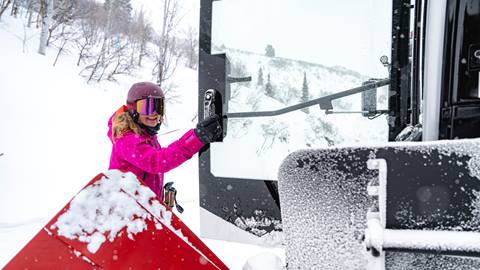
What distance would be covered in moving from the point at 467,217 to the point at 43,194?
7.32 meters

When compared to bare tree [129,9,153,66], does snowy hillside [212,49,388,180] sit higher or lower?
lower

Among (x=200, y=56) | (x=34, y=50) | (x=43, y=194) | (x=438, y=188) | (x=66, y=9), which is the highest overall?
(x=66, y=9)

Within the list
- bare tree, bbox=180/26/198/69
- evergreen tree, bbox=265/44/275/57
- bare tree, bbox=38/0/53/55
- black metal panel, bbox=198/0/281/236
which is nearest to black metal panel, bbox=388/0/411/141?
evergreen tree, bbox=265/44/275/57

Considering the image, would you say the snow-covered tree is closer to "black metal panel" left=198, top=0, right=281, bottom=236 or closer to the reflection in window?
the reflection in window

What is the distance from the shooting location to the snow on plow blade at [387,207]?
2.56 ft

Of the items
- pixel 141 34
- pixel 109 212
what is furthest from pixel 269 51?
pixel 141 34

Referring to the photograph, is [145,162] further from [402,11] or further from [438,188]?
[438,188]

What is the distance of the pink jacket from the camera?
245 cm

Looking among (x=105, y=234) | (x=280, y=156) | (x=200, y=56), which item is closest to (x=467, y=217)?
(x=105, y=234)

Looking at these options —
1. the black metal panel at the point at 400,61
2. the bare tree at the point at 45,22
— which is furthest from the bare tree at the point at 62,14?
the black metal panel at the point at 400,61

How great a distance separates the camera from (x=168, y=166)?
2.47 meters

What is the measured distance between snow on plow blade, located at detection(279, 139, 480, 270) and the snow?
2.13 ft

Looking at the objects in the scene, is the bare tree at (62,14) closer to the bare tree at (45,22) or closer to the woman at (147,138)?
the bare tree at (45,22)

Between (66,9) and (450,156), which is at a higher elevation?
(66,9)
